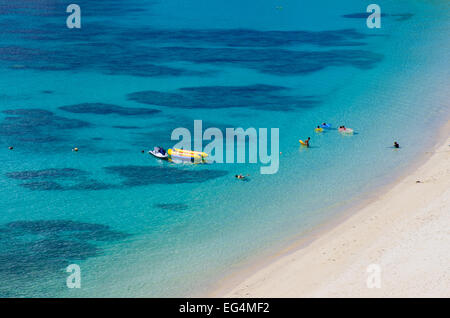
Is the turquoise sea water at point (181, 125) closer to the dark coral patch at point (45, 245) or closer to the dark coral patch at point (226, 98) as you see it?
the dark coral patch at point (45, 245)

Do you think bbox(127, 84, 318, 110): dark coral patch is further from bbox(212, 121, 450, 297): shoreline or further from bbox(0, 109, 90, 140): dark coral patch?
bbox(212, 121, 450, 297): shoreline

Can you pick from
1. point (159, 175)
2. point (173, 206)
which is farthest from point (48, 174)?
point (173, 206)

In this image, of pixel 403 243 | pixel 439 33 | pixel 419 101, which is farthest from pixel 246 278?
pixel 439 33

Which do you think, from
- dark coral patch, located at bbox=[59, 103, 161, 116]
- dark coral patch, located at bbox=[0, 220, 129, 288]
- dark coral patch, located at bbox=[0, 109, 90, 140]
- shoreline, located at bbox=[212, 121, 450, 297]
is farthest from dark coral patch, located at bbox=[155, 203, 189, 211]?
dark coral patch, located at bbox=[59, 103, 161, 116]

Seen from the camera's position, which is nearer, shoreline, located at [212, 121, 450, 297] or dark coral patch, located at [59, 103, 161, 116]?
shoreline, located at [212, 121, 450, 297]

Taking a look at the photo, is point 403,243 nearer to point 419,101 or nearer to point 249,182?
point 249,182
